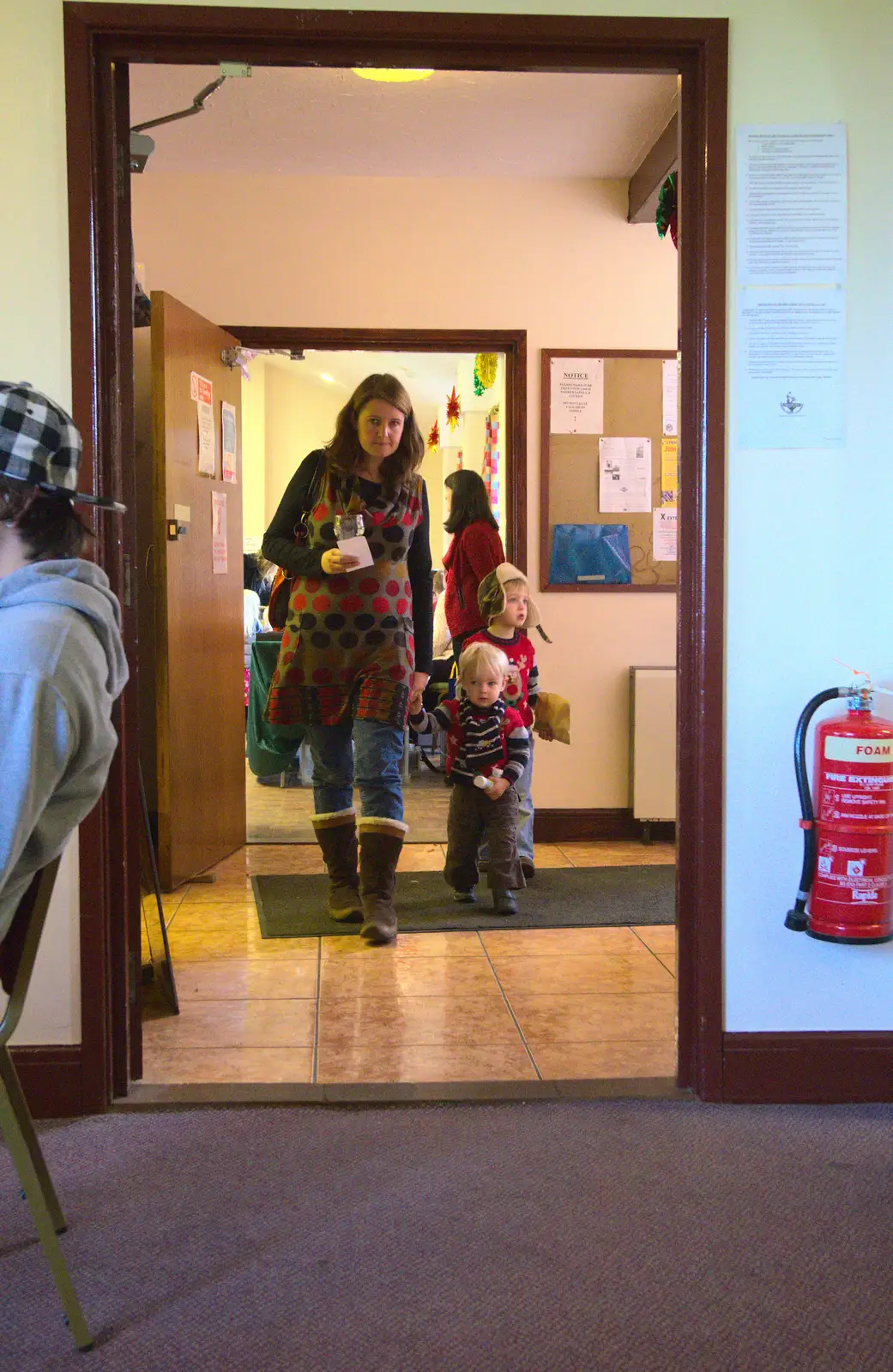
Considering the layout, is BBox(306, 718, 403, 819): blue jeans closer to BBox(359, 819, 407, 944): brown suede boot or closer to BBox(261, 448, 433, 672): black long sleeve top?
BBox(359, 819, 407, 944): brown suede boot

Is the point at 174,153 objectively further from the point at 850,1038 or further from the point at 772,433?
the point at 850,1038

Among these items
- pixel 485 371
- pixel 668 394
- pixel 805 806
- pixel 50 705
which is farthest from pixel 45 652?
pixel 485 371

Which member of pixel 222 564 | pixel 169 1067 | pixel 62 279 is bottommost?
pixel 169 1067

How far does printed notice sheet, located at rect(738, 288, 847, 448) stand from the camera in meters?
2.29

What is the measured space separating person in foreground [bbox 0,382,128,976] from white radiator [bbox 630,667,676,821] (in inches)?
133

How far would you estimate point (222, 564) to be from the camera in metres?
4.45

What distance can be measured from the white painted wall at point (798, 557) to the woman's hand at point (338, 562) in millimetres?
1196

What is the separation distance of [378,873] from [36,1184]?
1865mm

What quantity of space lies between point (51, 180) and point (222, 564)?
2305mm

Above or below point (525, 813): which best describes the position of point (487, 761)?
above

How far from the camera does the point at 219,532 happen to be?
4.41 meters

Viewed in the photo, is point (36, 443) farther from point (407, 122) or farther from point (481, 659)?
point (407, 122)

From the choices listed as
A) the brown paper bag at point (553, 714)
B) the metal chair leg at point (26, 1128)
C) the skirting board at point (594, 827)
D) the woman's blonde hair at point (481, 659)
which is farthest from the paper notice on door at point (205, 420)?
the metal chair leg at point (26, 1128)

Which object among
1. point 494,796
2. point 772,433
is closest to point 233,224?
point 494,796
